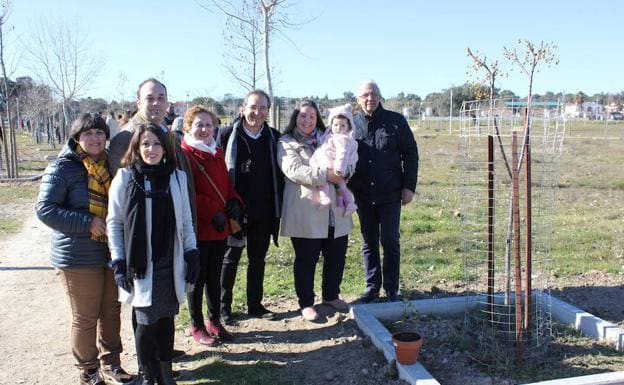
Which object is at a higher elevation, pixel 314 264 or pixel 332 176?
pixel 332 176

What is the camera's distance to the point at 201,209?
441 centimetres

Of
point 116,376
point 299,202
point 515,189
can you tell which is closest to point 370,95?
point 299,202

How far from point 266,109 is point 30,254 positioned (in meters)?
5.28

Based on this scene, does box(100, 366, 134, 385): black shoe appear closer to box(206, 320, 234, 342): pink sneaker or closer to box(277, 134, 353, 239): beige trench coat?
box(206, 320, 234, 342): pink sneaker

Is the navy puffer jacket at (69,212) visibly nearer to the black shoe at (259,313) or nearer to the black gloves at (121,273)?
the black gloves at (121,273)

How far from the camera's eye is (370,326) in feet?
15.2

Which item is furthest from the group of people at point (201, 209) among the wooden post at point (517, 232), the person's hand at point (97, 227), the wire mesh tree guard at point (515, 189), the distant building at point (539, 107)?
the wooden post at point (517, 232)

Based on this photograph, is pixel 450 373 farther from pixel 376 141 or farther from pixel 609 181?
pixel 609 181

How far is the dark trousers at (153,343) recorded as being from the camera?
3.68 m

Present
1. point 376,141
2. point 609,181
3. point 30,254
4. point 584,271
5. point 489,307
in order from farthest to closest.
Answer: point 609,181 < point 30,254 < point 584,271 < point 376,141 < point 489,307

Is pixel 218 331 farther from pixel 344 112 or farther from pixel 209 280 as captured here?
pixel 344 112

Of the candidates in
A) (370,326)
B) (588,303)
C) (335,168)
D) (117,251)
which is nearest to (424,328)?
(370,326)

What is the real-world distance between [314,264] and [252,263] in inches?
23.3

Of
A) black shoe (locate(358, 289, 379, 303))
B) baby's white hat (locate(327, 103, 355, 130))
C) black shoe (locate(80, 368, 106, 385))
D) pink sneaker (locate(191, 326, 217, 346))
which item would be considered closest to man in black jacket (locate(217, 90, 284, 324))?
pink sneaker (locate(191, 326, 217, 346))
